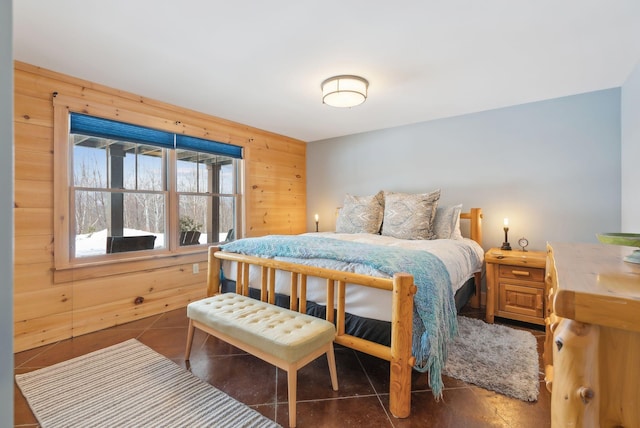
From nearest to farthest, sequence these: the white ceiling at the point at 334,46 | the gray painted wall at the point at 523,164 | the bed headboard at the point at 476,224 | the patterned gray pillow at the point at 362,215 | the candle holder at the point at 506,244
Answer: the white ceiling at the point at 334,46
the gray painted wall at the point at 523,164
the candle holder at the point at 506,244
the bed headboard at the point at 476,224
the patterned gray pillow at the point at 362,215

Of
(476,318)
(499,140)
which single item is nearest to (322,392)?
(476,318)

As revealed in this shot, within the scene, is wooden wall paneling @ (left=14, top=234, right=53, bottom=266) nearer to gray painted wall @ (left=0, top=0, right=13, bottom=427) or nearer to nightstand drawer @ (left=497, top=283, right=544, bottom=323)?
gray painted wall @ (left=0, top=0, right=13, bottom=427)

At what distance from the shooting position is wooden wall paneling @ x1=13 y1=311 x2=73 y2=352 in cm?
215

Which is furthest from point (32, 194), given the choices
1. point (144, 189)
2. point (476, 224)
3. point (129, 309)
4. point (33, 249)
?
point (476, 224)

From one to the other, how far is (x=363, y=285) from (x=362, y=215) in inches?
74.8

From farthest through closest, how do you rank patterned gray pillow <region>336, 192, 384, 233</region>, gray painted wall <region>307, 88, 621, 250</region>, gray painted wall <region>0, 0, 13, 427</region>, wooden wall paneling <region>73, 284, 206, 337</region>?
patterned gray pillow <region>336, 192, 384, 233</region> < gray painted wall <region>307, 88, 621, 250</region> < wooden wall paneling <region>73, 284, 206, 337</region> < gray painted wall <region>0, 0, 13, 427</region>

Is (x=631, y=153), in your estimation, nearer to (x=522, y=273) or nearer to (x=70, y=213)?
(x=522, y=273)

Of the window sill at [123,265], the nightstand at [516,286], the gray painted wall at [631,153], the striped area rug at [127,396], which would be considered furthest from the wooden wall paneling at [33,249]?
the gray painted wall at [631,153]

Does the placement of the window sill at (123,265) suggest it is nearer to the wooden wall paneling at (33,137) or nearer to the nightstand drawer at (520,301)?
the wooden wall paneling at (33,137)

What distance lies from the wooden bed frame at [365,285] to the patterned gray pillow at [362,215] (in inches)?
61.3

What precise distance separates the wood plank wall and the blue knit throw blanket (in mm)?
1688

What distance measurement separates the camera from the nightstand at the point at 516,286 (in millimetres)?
2486

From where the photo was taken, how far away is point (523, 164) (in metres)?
3.03

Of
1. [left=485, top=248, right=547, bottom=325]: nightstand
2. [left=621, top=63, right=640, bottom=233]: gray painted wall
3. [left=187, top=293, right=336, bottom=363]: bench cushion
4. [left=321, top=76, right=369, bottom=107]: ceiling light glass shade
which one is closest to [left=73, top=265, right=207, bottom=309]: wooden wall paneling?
[left=187, top=293, right=336, bottom=363]: bench cushion
